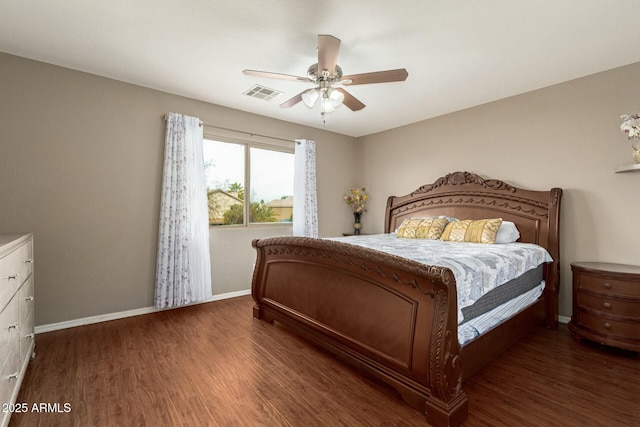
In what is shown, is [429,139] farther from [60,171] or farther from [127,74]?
[60,171]

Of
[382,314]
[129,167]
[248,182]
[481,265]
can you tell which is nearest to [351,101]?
[481,265]

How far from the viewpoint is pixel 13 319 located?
1.68 meters

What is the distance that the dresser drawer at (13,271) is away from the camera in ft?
4.81

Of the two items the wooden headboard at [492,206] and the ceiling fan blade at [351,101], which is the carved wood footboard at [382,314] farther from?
the wooden headboard at [492,206]

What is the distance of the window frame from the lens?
3908mm

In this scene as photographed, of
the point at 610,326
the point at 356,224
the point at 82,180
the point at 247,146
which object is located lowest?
the point at 610,326

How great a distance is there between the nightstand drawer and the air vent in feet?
12.2

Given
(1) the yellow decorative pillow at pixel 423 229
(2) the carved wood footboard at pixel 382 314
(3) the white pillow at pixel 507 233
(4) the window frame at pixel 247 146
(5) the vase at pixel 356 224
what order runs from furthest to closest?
(5) the vase at pixel 356 224
(4) the window frame at pixel 247 146
(1) the yellow decorative pillow at pixel 423 229
(3) the white pillow at pixel 507 233
(2) the carved wood footboard at pixel 382 314

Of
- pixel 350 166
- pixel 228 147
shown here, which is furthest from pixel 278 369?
pixel 350 166

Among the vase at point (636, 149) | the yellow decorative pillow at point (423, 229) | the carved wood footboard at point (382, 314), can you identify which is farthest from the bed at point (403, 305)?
the vase at point (636, 149)

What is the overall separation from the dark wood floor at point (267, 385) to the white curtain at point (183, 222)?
0.73 metres

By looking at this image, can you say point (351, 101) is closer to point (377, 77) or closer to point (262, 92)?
point (377, 77)

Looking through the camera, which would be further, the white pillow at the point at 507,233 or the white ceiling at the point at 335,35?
the white pillow at the point at 507,233

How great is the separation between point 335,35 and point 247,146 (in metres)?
2.29
